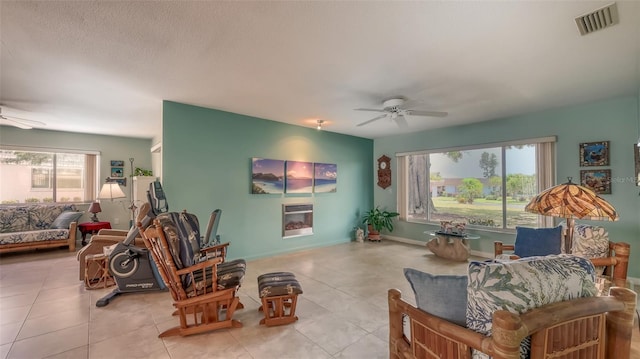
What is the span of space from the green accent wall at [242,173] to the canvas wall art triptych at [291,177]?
0.35 ft

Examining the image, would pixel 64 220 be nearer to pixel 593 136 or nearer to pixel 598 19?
pixel 598 19

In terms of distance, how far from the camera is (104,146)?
6.68 metres

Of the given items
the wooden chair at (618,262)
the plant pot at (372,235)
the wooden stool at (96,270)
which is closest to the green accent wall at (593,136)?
the plant pot at (372,235)

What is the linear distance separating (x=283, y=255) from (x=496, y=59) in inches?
173

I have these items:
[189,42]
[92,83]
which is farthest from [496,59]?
[92,83]

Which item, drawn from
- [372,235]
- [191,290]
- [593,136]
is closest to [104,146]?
[191,290]

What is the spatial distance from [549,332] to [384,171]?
597 cm

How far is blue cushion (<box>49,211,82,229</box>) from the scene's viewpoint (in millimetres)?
5517

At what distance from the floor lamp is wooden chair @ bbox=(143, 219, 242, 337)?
8.72 feet

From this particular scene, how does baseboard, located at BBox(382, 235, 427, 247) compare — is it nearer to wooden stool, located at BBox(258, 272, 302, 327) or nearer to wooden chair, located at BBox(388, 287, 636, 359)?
wooden stool, located at BBox(258, 272, 302, 327)

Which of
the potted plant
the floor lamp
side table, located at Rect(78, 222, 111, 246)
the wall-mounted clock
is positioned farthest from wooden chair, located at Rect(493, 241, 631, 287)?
side table, located at Rect(78, 222, 111, 246)

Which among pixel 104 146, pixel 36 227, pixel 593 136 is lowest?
pixel 36 227

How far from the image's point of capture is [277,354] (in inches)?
83.6

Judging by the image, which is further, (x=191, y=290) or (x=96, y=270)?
(x=96, y=270)
